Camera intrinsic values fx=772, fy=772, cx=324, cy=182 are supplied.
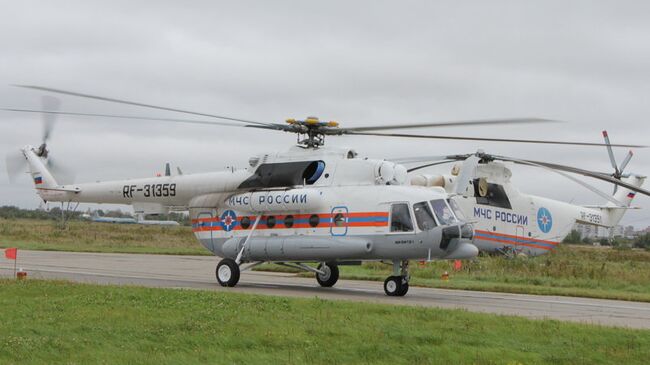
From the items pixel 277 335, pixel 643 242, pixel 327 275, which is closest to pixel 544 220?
pixel 327 275

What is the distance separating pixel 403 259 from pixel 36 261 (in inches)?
732

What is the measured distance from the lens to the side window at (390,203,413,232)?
19594mm

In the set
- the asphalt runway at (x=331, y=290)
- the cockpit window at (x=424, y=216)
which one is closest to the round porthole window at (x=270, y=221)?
the asphalt runway at (x=331, y=290)

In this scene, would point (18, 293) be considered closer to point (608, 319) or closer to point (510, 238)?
point (608, 319)

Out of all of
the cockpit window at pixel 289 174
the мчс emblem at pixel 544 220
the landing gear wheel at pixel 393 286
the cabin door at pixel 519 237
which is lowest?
the landing gear wheel at pixel 393 286

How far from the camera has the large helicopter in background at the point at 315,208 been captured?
64.4ft

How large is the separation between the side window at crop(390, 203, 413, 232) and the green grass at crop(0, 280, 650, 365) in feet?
16.3

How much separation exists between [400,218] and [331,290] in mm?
3526

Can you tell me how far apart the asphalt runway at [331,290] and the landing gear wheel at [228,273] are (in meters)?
0.28

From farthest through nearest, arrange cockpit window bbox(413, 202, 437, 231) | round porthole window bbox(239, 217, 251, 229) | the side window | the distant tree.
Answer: the distant tree < round porthole window bbox(239, 217, 251, 229) < the side window < cockpit window bbox(413, 202, 437, 231)

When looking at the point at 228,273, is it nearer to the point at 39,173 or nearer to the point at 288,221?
the point at 288,221

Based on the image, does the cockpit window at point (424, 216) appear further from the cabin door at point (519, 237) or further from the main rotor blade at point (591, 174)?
the cabin door at point (519, 237)

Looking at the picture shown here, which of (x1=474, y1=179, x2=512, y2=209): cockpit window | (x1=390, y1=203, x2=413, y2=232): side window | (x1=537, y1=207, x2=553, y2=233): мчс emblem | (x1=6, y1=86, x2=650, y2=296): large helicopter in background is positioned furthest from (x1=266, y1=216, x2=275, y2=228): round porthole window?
(x1=537, y1=207, x2=553, y2=233): мчс emblem

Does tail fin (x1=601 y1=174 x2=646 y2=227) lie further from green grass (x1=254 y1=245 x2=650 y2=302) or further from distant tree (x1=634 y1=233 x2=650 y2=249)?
distant tree (x1=634 y1=233 x2=650 y2=249)
